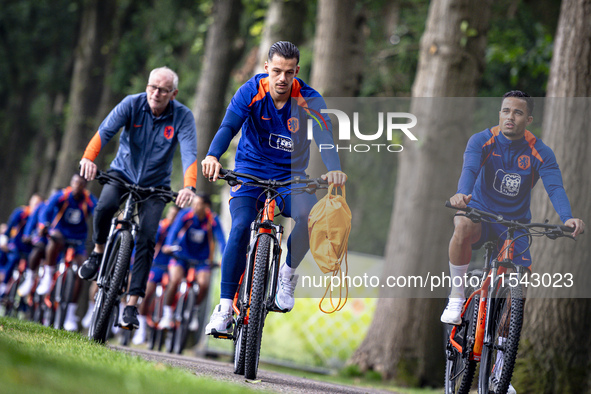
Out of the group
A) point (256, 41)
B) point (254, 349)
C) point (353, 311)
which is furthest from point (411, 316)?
point (256, 41)

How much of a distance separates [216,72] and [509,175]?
9.56 meters

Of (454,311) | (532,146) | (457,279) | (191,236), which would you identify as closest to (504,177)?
(532,146)

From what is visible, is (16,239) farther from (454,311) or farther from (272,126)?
(454,311)

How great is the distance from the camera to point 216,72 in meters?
15.3

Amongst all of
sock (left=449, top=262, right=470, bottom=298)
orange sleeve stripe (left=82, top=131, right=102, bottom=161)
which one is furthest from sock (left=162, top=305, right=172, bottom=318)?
sock (left=449, top=262, right=470, bottom=298)

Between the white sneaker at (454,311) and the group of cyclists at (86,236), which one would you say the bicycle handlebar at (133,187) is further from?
the group of cyclists at (86,236)

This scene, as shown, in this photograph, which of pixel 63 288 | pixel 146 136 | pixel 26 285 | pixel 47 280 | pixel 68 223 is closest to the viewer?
pixel 146 136

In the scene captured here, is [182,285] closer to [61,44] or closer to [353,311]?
[353,311]

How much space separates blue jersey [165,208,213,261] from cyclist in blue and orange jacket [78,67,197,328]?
430cm

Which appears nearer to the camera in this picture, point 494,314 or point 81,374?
point 81,374

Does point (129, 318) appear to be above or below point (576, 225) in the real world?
below

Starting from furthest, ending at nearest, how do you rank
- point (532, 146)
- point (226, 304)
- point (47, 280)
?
point (47, 280) → point (532, 146) → point (226, 304)

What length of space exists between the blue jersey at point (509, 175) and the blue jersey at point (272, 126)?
48.7 inches

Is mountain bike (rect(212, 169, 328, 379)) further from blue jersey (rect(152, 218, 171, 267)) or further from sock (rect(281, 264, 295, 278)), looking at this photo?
blue jersey (rect(152, 218, 171, 267))
